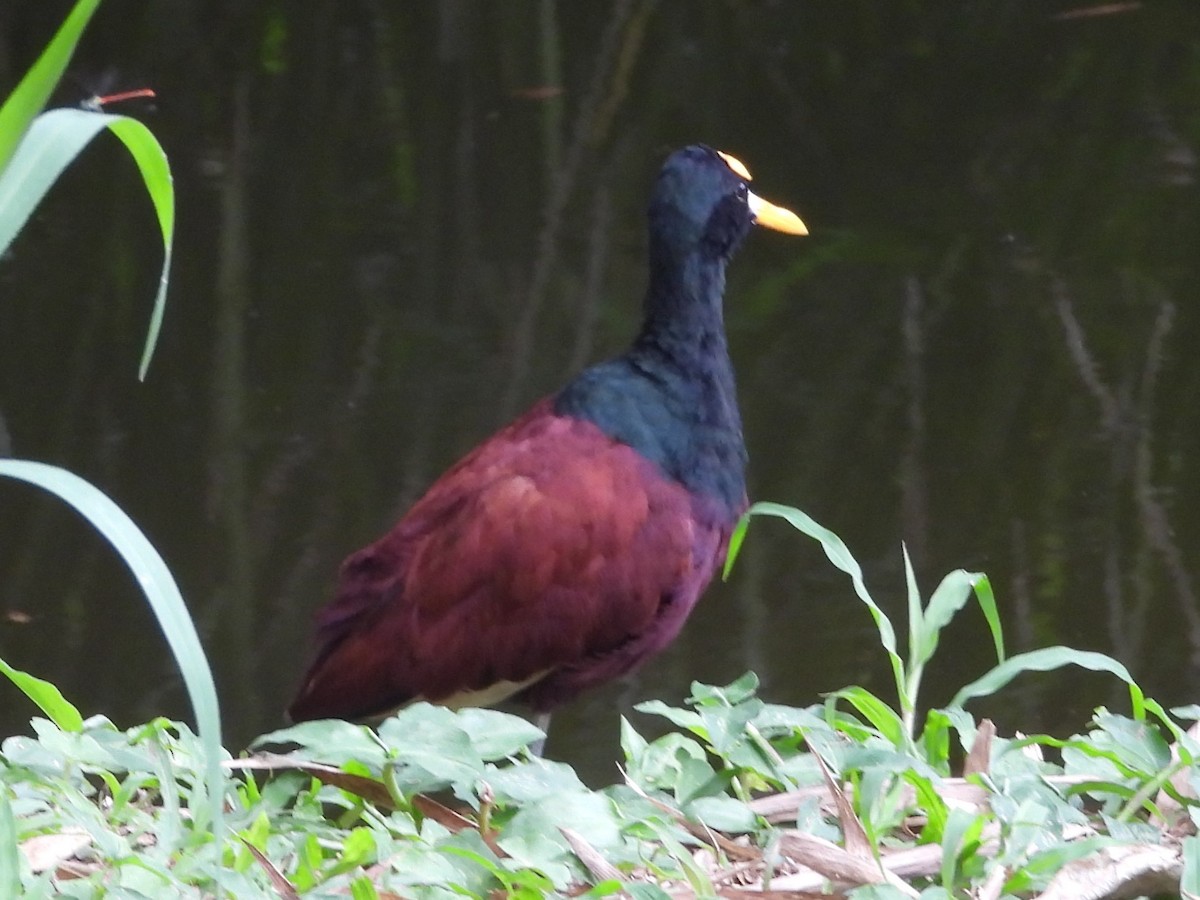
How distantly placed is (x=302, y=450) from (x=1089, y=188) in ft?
7.58

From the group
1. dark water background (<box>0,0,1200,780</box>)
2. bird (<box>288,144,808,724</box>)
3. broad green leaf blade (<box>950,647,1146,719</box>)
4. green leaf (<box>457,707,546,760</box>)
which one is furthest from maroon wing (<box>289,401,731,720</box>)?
green leaf (<box>457,707,546,760</box>)

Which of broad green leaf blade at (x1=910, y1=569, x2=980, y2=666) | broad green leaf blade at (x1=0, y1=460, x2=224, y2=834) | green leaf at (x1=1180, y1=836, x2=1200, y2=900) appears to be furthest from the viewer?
broad green leaf blade at (x1=910, y1=569, x2=980, y2=666)

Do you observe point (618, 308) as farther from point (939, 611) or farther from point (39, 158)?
point (39, 158)

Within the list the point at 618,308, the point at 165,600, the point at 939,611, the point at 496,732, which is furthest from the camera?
the point at 618,308

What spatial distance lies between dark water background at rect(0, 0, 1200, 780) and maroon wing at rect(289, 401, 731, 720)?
0.59 metres

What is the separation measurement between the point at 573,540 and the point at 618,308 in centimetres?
189

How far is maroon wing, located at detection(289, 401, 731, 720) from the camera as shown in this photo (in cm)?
235

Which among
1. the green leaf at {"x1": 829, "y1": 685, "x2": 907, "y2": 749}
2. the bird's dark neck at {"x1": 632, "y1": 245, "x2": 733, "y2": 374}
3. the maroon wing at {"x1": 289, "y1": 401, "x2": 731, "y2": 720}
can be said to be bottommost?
the maroon wing at {"x1": 289, "y1": 401, "x2": 731, "y2": 720}

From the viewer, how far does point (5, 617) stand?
3.28 metres

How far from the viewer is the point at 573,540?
2.35 m

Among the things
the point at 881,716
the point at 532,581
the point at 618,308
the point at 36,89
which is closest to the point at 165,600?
the point at 36,89

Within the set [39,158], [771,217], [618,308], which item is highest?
[39,158]

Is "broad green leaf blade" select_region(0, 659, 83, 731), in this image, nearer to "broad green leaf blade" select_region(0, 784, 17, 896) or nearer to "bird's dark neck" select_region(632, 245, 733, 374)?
"broad green leaf blade" select_region(0, 784, 17, 896)

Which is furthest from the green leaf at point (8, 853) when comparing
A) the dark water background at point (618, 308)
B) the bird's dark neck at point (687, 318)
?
the dark water background at point (618, 308)
